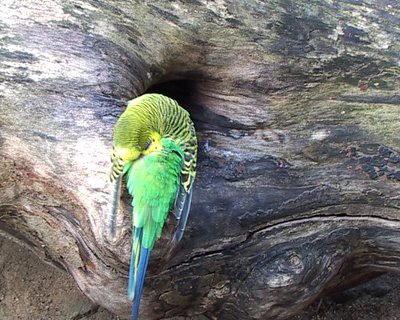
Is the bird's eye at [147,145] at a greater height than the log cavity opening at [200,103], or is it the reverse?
the bird's eye at [147,145]

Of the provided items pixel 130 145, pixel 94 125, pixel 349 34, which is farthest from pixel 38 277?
pixel 349 34

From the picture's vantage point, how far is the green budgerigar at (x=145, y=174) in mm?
1312

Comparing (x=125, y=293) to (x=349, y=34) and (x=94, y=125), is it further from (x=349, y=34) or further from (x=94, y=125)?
(x=349, y=34)

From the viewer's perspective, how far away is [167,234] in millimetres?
1435

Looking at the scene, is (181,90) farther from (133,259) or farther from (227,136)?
(133,259)

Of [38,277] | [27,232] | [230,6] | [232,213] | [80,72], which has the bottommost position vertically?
[38,277]

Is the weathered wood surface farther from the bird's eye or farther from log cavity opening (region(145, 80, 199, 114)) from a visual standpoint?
the bird's eye

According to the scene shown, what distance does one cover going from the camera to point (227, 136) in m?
1.75

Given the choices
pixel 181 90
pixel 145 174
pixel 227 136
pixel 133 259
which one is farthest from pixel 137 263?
pixel 181 90

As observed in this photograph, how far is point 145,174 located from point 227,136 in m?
0.48

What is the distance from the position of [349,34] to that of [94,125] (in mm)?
709

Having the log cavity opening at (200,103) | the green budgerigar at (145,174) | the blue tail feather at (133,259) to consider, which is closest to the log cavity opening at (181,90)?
the log cavity opening at (200,103)

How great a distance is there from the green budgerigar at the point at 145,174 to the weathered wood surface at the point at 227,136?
12cm

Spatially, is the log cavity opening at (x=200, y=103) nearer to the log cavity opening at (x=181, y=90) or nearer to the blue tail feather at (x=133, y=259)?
the log cavity opening at (x=181, y=90)
